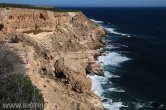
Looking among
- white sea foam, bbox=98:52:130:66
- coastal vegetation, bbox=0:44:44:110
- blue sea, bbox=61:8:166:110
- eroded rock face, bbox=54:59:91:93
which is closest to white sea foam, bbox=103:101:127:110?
blue sea, bbox=61:8:166:110

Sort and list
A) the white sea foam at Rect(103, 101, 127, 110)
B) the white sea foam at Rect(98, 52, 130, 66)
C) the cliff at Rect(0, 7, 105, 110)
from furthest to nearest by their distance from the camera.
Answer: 1. the white sea foam at Rect(98, 52, 130, 66)
2. the white sea foam at Rect(103, 101, 127, 110)
3. the cliff at Rect(0, 7, 105, 110)

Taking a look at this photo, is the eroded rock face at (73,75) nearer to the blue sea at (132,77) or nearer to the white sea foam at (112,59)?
the blue sea at (132,77)

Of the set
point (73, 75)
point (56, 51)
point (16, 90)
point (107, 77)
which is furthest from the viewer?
point (56, 51)

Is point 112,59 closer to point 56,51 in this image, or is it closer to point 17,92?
point 56,51

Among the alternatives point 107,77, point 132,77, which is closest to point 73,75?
point 107,77

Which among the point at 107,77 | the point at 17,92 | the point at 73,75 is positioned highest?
the point at 17,92

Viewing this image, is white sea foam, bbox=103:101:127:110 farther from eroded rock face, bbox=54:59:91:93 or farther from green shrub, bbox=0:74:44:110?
green shrub, bbox=0:74:44:110

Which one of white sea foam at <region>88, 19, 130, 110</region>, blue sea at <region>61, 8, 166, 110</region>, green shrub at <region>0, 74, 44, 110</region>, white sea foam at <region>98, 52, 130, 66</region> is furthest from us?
white sea foam at <region>98, 52, 130, 66</region>

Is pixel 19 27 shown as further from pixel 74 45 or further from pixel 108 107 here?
pixel 108 107
